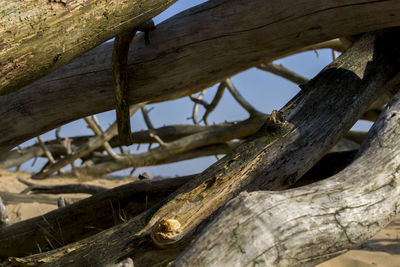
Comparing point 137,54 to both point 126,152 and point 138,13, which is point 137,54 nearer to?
point 138,13

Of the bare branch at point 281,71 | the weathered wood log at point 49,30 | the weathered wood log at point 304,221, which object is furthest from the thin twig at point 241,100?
the weathered wood log at point 304,221

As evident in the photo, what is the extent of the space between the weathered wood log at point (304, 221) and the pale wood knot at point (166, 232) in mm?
361

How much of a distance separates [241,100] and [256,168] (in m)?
5.09

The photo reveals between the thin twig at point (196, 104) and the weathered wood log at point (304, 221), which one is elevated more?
the thin twig at point (196, 104)

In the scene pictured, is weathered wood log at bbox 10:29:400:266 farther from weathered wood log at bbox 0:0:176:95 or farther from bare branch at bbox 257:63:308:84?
bare branch at bbox 257:63:308:84

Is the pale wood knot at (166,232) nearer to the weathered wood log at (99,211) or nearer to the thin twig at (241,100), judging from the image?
the weathered wood log at (99,211)

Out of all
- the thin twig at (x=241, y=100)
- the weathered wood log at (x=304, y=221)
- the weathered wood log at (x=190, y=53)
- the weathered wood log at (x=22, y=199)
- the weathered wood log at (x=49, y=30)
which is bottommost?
the weathered wood log at (x=304, y=221)

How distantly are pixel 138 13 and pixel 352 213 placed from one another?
4.07ft

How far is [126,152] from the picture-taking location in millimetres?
7504

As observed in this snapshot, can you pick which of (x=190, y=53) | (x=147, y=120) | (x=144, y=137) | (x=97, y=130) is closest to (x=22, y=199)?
(x=97, y=130)

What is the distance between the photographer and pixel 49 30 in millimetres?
1619

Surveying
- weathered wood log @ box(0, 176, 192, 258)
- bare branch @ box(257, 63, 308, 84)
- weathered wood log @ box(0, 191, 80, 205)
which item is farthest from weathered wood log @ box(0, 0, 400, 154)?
bare branch @ box(257, 63, 308, 84)

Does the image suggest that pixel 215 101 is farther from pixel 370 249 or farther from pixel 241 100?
pixel 370 249

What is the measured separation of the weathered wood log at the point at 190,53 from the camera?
2.25m
